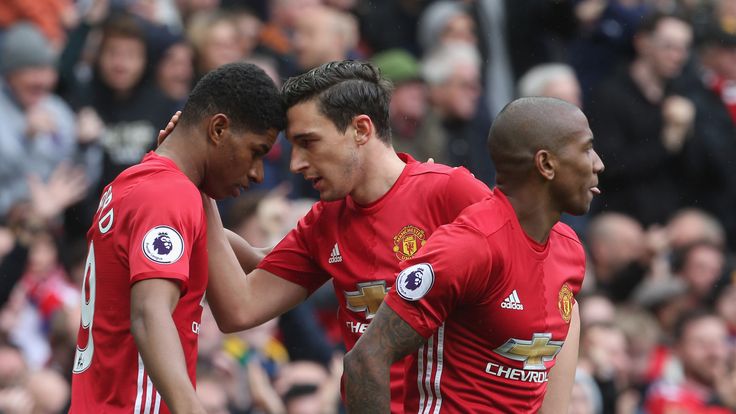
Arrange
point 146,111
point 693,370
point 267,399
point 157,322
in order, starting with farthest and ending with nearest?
point 693,370
point 146,111
point 267,399
point 157,322

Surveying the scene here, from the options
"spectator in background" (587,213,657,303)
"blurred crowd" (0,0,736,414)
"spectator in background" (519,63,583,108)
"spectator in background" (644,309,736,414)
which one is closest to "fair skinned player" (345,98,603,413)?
"blurred crowd" (0,0,736,414)

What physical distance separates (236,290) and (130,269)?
922 mm

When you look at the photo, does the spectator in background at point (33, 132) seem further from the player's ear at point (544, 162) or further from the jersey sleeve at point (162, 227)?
the player's ear at point (544, 162)

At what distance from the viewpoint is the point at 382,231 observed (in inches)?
226

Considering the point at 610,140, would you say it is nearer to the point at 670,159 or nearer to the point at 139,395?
the point at 670,159

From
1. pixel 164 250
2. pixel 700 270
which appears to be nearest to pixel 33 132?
pixel 164 250

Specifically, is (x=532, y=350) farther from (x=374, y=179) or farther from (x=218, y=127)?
(x=218, y=127)

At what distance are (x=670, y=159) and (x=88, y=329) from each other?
7.76 meters

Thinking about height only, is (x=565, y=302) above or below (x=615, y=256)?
above

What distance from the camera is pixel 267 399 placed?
29.9 ft

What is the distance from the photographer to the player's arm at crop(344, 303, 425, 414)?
510 cm

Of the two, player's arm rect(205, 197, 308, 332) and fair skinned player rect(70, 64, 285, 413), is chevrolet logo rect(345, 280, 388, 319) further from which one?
fair skinned player rect(70, 64, 285, 413)

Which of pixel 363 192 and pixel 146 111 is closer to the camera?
pixel 363 192

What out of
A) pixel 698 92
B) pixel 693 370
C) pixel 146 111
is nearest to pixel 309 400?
pixel 146 111
